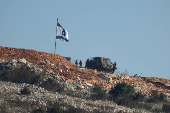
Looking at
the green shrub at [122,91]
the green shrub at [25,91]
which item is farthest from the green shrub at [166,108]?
the green shrub at [25,91]

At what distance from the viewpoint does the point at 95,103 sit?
35.5 meters

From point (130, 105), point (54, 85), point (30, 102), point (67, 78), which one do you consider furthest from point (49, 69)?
point (30, 102)

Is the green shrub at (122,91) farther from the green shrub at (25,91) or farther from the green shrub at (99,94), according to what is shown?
the green shrub at (25,91)

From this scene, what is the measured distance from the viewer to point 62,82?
4209 centimetres

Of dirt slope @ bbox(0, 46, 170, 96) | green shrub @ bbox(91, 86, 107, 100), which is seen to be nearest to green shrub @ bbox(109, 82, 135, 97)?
green shrub @ bbox(91, 86, 107, 100)

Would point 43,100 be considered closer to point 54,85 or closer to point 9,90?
point 9,90

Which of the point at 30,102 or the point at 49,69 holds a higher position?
the point at 49,69

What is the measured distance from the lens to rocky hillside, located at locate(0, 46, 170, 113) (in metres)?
33.1

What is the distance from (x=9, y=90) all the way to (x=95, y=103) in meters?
6.61

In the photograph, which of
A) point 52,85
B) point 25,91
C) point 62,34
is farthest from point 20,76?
point 62,34

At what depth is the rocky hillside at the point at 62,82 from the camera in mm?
33062

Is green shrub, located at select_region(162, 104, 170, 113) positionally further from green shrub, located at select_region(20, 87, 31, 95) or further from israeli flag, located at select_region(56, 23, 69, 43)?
israeli flag, located at select_region(56, 23, 69, 43)

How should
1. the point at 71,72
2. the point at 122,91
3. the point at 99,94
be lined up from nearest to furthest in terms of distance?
the point at 99,94
the point at 122,91
the point at 71,72

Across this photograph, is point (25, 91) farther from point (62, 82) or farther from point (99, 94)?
point (62, 82)
